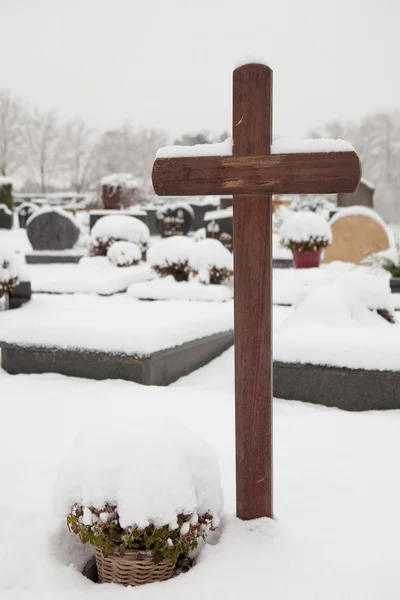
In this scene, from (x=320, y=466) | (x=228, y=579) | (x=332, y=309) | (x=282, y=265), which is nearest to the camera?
(x=228, y=579)

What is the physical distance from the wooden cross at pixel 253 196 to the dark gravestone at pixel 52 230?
1165cm

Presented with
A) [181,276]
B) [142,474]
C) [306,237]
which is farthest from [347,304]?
[306,237]

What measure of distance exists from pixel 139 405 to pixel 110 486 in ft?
7.14

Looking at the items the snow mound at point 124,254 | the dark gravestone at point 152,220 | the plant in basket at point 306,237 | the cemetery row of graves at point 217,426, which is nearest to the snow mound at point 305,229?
the plant in basket at point 306,237

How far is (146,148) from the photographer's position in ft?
209

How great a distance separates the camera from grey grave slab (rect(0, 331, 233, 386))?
15.9 ft

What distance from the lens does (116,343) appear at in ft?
16.0

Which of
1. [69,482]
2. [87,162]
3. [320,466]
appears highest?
[87,162]

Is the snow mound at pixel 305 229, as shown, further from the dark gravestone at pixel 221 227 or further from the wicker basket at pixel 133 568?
the wicker basket at pixel 133 568

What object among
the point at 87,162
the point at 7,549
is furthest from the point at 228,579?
the point at 87,162

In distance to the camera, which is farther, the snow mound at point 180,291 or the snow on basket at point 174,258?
the snow on basket at point 174,258

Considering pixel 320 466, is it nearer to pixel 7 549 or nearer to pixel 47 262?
pixel 7 549

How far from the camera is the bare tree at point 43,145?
58406mm

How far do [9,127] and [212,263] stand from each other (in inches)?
1966
